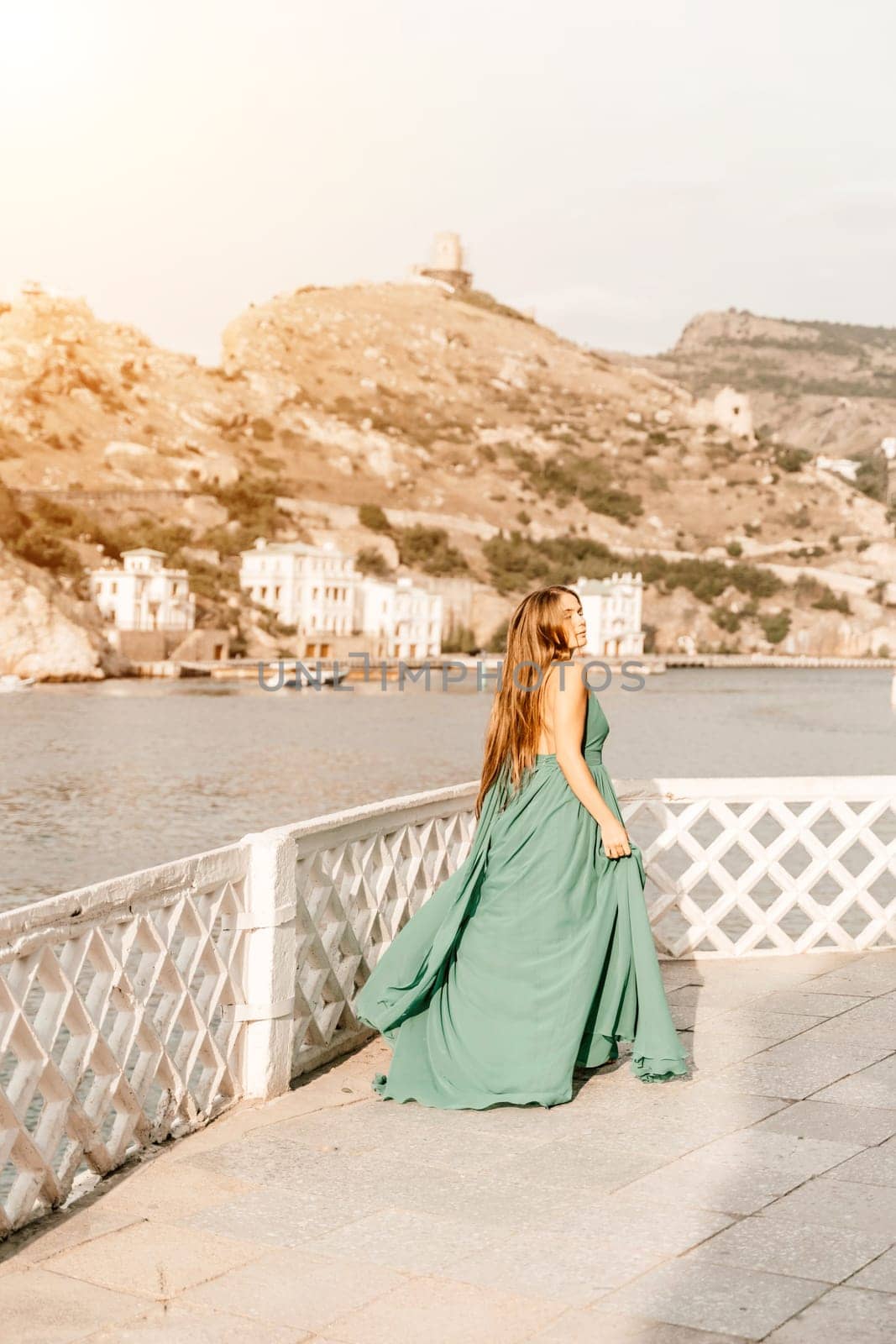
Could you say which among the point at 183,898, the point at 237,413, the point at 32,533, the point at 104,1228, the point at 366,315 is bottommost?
the point at 104,1228

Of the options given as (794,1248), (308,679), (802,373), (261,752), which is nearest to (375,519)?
(308,679)

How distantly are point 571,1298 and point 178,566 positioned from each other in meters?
89.7

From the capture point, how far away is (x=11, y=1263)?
286 centimetres

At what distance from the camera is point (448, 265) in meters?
154

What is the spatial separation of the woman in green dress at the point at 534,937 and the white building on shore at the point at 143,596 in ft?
249

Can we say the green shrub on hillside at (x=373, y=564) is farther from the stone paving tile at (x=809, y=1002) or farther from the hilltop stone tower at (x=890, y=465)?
the stone paving tile at (x=809, y=1002)

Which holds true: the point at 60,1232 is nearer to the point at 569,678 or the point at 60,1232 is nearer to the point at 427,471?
the point at 569,678

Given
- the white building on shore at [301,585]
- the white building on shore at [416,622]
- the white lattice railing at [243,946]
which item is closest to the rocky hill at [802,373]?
the white building on shore at [416,622]

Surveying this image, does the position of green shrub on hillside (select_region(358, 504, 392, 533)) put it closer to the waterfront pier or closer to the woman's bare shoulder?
the waterfront pier

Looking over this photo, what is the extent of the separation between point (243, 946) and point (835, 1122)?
1.53m

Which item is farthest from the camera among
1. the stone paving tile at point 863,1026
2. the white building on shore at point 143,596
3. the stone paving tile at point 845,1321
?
the white building on shore at point 143,596

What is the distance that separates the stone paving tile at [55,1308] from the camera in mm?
2545

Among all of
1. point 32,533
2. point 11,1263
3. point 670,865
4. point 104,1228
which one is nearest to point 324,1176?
point 104,1228

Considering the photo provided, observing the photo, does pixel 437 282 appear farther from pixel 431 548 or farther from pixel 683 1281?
pixel 683 1281
